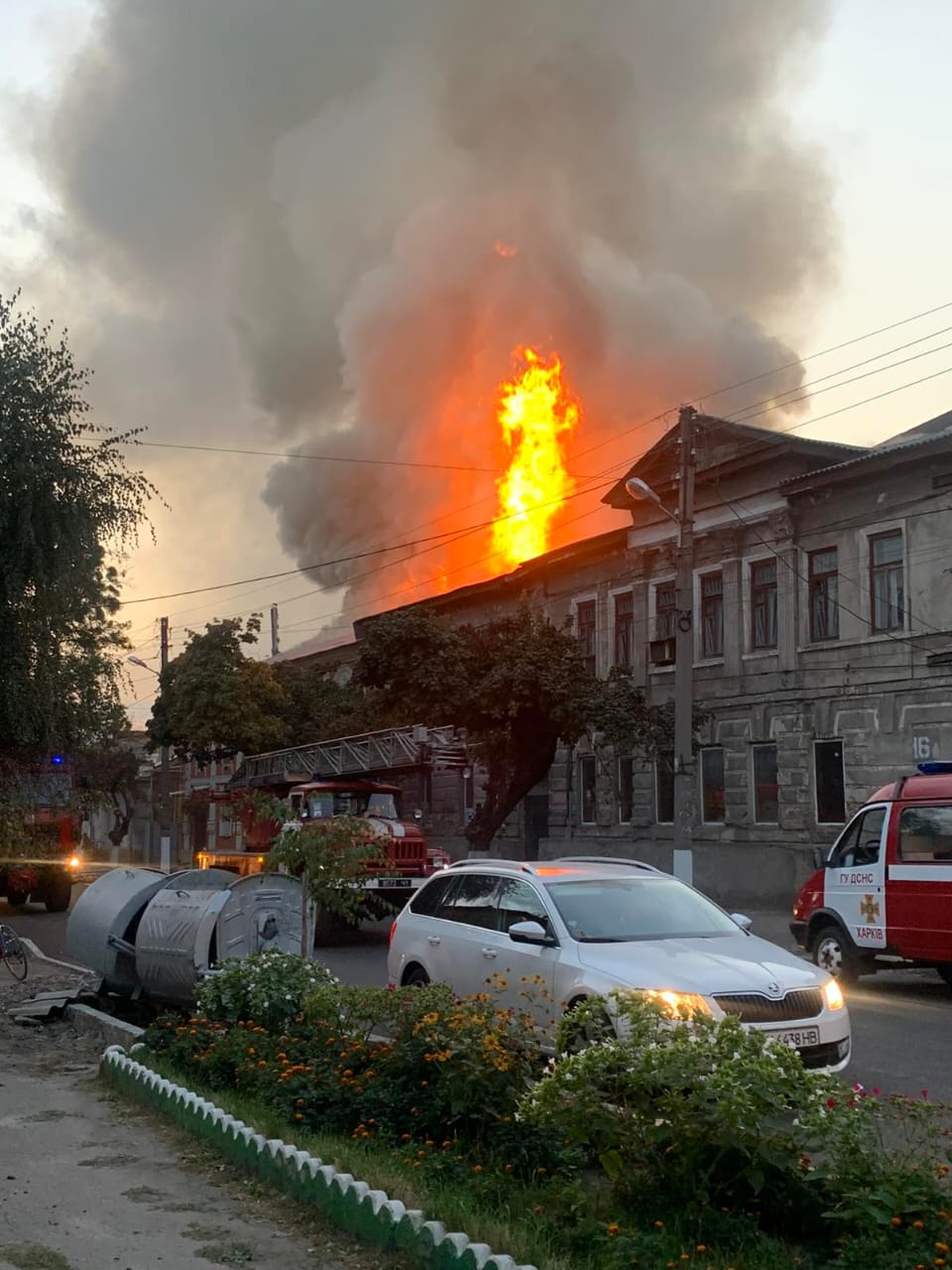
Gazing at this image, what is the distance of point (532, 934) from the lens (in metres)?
9.19

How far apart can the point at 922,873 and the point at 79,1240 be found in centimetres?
1047

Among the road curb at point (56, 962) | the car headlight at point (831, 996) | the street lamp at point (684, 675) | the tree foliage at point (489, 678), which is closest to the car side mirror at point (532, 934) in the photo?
the car headlight at point (831, 996)

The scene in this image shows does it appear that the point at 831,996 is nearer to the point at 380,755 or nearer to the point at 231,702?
the point at 380,755

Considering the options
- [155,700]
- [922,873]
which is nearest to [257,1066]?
[922,873]

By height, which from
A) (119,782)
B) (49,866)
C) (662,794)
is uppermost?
(119,782)

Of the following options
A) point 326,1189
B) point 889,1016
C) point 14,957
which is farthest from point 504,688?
point 326,1189

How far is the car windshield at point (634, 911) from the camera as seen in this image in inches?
371

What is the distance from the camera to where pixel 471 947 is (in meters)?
10.1

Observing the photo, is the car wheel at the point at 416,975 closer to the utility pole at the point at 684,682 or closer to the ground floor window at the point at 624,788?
the utility pole at the point at 684,682

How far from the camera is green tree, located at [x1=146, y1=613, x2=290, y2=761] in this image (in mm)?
42969

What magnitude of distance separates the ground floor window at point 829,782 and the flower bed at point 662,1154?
2312 cm

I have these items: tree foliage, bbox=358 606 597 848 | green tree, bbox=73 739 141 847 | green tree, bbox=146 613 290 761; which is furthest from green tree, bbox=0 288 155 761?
green tree, bbox=146 613 290 761

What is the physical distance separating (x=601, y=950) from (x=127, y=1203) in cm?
360

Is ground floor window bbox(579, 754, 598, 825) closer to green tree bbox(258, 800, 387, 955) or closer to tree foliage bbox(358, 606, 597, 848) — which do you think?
tree foliage bbox(358, 606, 597, 848)
